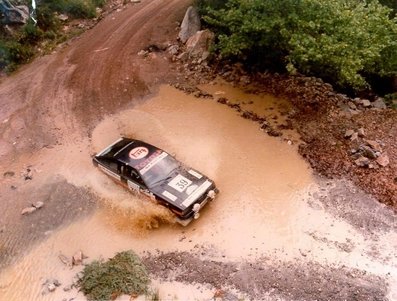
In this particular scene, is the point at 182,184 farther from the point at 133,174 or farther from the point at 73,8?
the point at 73,8

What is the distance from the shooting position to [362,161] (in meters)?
13.9

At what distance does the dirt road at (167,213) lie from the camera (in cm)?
1135

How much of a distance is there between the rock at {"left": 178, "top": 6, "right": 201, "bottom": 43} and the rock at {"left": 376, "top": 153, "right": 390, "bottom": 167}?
32.6 feet

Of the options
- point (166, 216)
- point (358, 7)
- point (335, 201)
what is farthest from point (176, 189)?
point (358, 7)

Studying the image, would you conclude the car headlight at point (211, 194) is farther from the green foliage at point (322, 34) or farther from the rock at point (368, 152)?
the green foliage at point (322, 34)

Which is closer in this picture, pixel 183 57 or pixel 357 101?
pixel 357 101

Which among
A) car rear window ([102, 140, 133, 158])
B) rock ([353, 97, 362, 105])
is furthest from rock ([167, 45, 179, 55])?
rock ([353, 97, 362, 105])

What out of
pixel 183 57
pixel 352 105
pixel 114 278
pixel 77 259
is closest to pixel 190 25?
pixel 183 57

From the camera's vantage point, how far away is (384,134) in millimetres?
14867

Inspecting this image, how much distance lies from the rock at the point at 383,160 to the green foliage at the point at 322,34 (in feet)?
8.99

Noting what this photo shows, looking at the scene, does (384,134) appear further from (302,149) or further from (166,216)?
(166,216)

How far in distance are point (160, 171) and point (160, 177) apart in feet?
0.69

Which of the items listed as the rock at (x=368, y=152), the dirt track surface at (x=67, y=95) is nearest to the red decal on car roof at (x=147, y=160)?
the dirt track surface at (x=67, y=95)

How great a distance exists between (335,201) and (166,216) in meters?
4.94
